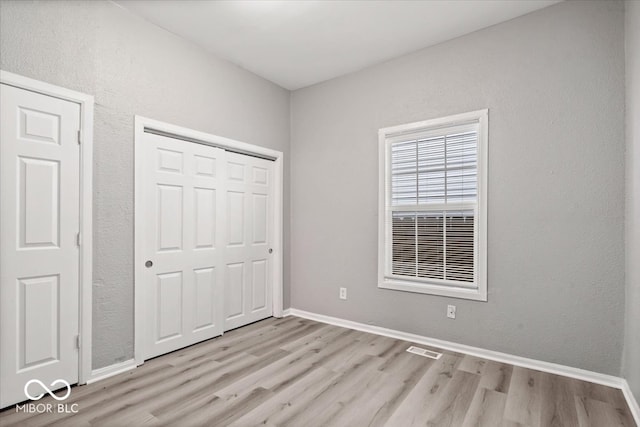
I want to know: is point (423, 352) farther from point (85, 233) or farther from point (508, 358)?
point (85, 233)

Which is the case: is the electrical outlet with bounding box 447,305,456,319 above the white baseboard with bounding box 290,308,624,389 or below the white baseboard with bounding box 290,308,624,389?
above

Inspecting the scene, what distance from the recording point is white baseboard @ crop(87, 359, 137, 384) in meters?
2.50

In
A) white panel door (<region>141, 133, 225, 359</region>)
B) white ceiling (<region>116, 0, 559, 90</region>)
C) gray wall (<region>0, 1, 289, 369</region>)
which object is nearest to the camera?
gray wall (<region>0, 1, 289, 369</region>)

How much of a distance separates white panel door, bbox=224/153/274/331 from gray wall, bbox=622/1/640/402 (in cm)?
336

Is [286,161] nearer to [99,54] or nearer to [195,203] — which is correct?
[195,203]

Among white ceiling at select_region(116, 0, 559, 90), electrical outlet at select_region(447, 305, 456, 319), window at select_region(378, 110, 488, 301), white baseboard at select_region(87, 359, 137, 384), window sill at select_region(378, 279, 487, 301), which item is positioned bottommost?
white baseboard at select_region(87, 359, 137, 384)

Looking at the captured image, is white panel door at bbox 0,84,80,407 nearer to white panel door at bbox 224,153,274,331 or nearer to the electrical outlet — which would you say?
white panel door at bbox 224,153,274,331

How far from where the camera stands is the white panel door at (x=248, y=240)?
3674mm

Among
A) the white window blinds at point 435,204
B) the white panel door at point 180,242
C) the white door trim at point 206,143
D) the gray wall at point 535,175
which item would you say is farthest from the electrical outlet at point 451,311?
the white panel door at point 180,242

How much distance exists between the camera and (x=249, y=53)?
3.46 meters

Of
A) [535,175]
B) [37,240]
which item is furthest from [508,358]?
[37,240]

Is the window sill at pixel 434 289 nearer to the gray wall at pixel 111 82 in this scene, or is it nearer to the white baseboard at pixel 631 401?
the white baseboard at pixel 631 401

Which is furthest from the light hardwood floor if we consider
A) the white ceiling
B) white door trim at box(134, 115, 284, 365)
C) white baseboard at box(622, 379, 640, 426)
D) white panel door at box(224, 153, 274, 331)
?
the white ceiling

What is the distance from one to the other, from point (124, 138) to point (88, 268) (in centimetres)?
108
